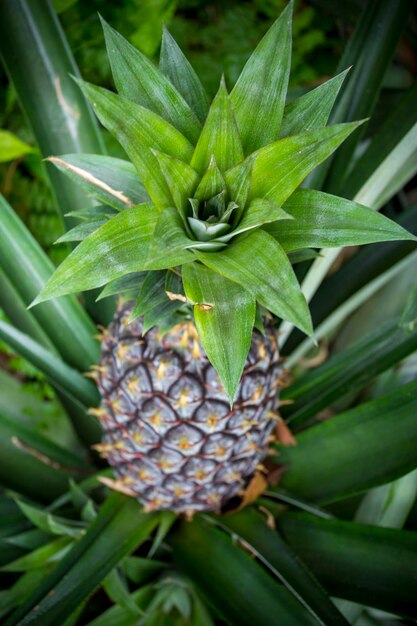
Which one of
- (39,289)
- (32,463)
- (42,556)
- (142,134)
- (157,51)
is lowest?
(42,556)

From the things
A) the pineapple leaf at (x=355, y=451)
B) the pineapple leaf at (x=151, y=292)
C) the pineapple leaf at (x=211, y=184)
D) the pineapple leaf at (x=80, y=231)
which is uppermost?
the pineapple leaf at (x=80, y=231)

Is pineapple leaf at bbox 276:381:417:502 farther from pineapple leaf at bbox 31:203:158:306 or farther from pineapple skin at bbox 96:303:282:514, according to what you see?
pineapple leaf at bbox 31:203:158:306

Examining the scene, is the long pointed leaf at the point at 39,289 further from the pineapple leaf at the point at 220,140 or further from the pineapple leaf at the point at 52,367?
the pineapple leaf at the point at 220,140

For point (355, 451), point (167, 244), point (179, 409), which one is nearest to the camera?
point (167, 244)

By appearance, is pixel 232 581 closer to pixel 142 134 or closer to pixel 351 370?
pixel 351 370

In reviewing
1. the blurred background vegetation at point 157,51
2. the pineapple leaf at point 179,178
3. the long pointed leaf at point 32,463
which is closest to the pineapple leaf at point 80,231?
the pineapple leaf at point 179,178

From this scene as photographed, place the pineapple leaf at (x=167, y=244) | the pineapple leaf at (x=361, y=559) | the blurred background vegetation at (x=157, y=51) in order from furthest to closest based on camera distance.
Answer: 1. the blurred background vegetation at (x=157, y=51)
2. the pineapple leaf at (x=361, y=559)
3. the pineapple leaf at (x=167, y=244)

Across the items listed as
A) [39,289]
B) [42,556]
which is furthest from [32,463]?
[39,289]
